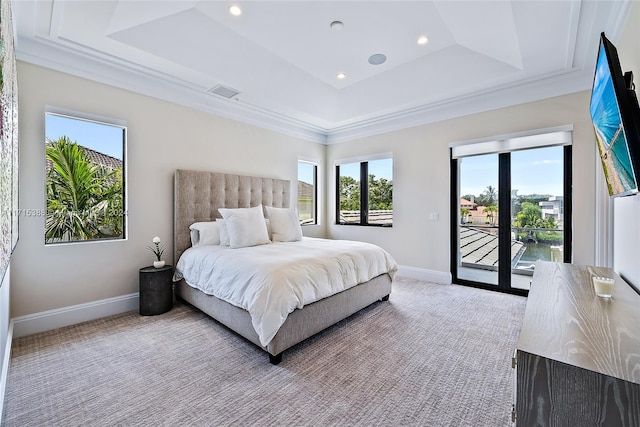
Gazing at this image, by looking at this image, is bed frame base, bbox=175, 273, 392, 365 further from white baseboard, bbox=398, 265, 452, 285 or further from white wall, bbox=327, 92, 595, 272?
white wall, bbox=327, 92, 595, 272

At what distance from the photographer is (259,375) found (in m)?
2.03

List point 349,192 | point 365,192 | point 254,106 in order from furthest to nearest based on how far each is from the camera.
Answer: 1. point 349,192
2. point 365,192
3. point 254,106

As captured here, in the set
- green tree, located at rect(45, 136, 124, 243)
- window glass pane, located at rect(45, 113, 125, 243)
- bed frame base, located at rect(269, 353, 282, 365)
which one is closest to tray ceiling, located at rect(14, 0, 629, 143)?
window glass pane, located at rect(45, 113, 125, 243)

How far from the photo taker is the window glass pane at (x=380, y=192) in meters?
5.00

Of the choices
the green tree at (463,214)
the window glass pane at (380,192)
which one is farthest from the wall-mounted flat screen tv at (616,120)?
the window glass pane at (380,192)

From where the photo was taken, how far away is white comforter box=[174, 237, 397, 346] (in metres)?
2.14

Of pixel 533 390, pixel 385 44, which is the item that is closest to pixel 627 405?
pixel 533 390

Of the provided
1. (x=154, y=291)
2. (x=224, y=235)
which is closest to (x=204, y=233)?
(x=224, y=235)

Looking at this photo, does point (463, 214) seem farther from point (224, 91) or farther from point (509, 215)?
point (224, 91)

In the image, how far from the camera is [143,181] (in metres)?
3.33

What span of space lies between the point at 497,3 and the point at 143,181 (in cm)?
400

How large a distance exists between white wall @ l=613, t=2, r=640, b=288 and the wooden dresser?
0.98 meters

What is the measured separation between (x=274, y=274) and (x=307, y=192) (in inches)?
139

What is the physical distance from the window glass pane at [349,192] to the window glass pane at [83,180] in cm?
374
